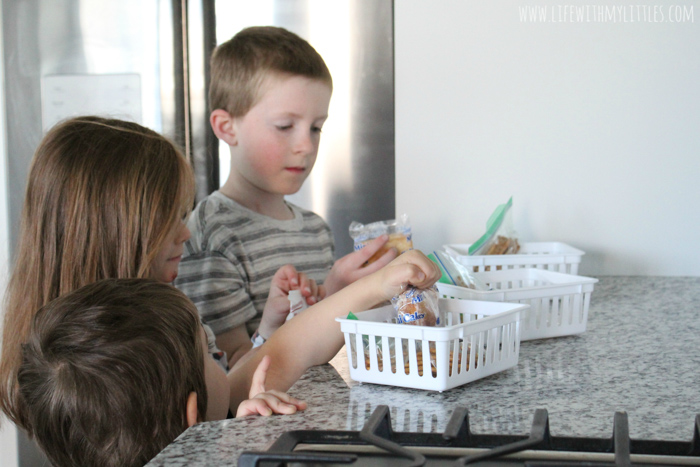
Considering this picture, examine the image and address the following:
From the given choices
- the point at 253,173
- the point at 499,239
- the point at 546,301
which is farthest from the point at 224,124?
the point at 546,301

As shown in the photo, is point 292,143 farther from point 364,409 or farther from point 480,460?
point 480,460

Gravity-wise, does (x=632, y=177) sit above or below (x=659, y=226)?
above

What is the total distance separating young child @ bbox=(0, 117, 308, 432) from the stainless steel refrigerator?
75cm

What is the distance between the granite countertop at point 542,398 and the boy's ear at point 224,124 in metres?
0.77

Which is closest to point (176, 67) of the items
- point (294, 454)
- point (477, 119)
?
point (477, 119)

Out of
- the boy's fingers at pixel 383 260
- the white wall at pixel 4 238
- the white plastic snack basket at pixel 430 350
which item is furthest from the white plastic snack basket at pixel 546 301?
the white wall at pixel 4 238

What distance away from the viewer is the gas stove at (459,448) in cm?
53

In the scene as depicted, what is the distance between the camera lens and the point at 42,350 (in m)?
0.78

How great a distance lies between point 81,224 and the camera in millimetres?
1069

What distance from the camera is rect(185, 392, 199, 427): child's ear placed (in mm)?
798

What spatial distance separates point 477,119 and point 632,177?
42 cm

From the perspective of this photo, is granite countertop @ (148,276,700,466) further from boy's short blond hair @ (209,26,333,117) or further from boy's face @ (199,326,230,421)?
boy's short blond hair @ (209,26,333,117)

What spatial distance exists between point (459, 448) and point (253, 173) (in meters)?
1.05

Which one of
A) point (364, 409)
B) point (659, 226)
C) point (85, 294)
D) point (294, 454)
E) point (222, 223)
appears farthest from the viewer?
point (659, 226)
